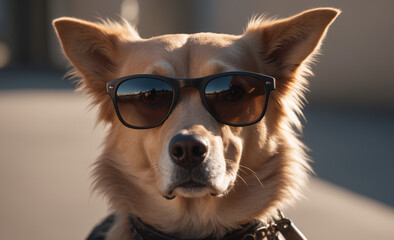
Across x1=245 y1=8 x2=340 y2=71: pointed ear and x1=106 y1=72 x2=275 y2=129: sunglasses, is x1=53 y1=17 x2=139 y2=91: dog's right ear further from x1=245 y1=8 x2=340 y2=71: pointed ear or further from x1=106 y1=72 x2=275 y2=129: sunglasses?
x1=245 y1=8 x2=340 y2=71: pointed ear

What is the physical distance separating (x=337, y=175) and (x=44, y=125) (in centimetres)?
560

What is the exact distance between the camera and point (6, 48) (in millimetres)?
29391

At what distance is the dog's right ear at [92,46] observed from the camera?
273cm

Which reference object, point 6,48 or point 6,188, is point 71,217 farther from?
point 6,48

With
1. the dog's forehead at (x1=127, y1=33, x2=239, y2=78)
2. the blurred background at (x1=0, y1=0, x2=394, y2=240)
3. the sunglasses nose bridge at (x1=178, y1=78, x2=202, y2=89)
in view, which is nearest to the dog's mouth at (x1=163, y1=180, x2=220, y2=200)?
the sunglasses nose bridge at (x1=178, y1=78, x2=202, y2=89)

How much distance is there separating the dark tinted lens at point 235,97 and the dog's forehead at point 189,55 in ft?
0.46

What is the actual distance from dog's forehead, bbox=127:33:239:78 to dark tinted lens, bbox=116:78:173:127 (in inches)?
5.2

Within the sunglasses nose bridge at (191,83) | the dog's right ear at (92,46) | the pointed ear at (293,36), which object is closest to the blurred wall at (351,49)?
the pointed ear at (293,36)

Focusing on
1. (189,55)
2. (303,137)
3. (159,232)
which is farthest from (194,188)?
(303,137)

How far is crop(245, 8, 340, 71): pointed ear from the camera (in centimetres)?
256

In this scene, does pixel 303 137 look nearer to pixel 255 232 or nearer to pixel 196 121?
pixel 255 232

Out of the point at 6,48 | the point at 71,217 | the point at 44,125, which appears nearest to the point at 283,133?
the point at 71,217

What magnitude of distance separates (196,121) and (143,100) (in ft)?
1.11

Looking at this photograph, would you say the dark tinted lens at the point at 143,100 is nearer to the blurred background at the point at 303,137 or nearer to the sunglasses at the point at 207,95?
the sunglasses at the point at 207,95
